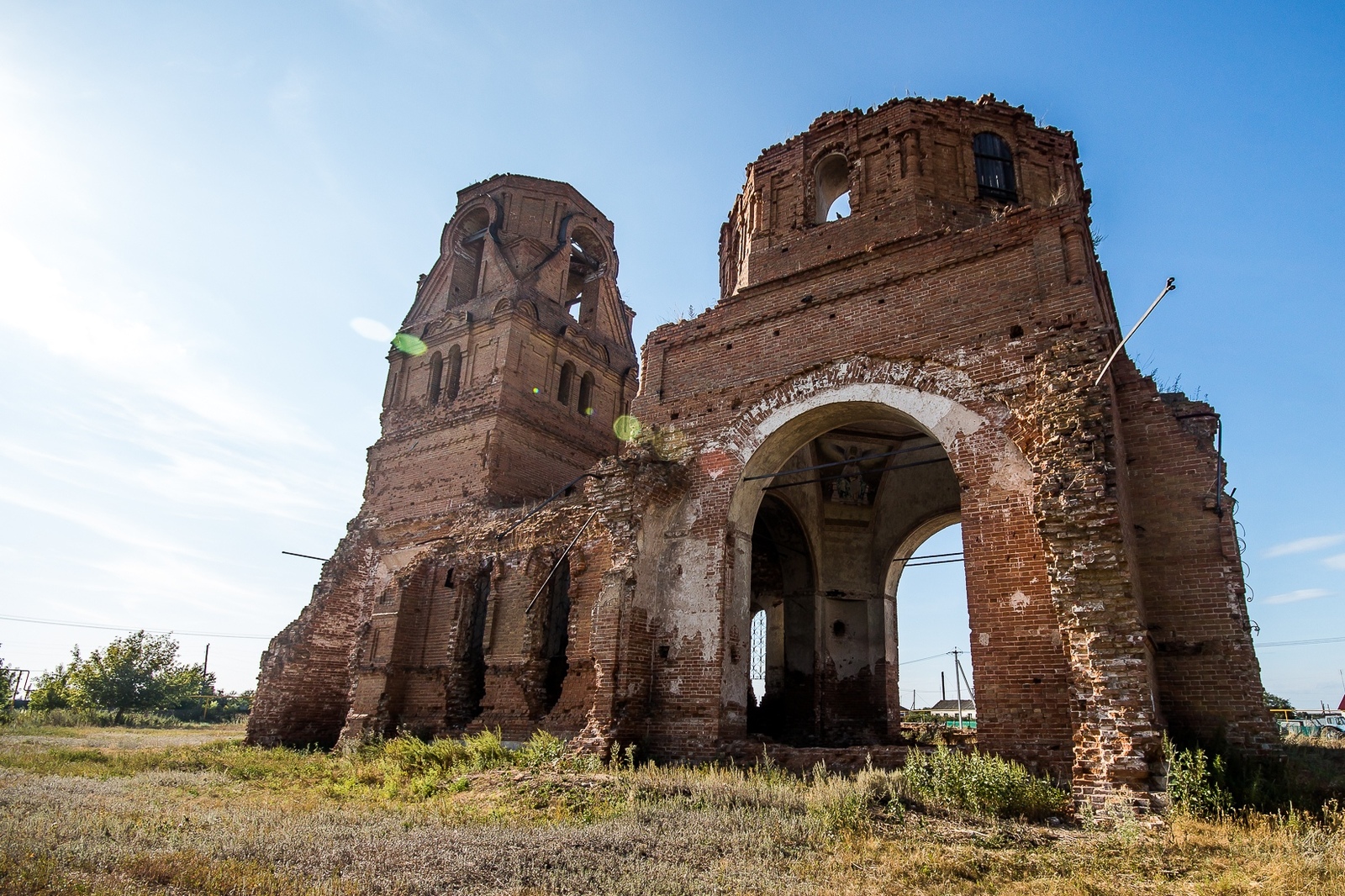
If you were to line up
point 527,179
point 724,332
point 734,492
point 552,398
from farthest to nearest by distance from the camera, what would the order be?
point 527,179, point 552,398, point 724,332, point 734,492

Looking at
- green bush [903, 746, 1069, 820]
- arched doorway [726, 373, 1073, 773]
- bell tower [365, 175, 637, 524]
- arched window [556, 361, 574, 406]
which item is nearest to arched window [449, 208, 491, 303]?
bell tower [365, 175, 637, 524]

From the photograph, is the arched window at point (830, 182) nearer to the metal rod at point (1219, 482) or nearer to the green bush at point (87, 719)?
the metal rod at point (1219, 482)

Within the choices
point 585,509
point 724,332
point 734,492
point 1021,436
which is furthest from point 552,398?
point 1021,436

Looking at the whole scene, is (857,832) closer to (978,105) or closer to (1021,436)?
(1021,436)

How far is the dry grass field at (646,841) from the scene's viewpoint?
200 inches

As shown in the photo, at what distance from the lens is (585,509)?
14516 mm

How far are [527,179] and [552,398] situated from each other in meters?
Result: 7.50

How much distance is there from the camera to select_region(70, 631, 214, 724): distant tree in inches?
1417

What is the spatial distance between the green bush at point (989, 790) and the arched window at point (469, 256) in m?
18.9

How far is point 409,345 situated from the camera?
22531mm

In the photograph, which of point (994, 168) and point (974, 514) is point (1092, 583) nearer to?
point (974, 514)

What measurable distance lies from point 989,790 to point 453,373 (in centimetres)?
→ 1728

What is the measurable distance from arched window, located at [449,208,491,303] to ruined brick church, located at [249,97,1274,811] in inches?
19.9

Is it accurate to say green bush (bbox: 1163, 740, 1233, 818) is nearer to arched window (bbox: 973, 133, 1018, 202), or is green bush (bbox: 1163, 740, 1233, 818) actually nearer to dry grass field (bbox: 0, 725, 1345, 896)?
dry grass field (bbox: 0, 725, 1345, 896)
